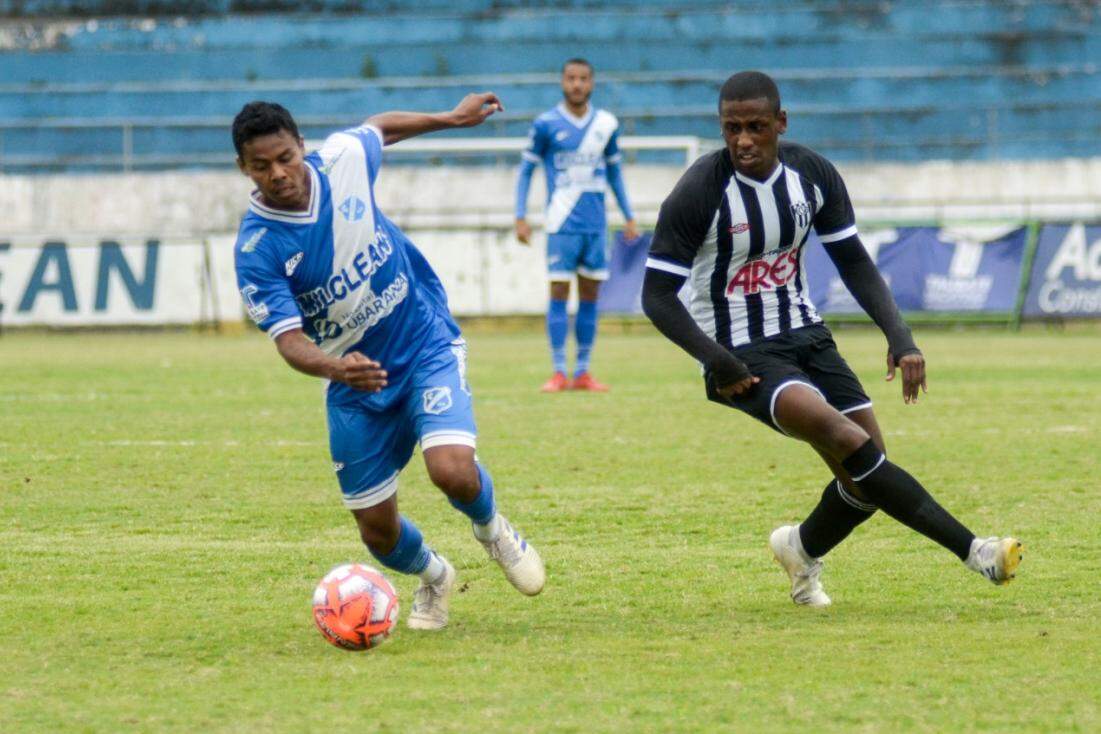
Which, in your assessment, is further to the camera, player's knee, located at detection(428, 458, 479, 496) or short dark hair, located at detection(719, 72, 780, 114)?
short dark hair, located at detection(719, 72, 780, 114)

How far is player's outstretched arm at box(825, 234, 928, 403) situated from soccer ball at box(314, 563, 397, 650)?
5.99 ft

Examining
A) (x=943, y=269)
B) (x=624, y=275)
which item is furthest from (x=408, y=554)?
(x=943, y=269)

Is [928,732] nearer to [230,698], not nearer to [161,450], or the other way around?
[230,698]

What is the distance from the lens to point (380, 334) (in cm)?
550

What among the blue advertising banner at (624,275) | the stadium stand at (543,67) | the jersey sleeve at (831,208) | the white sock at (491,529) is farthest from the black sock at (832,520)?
the stadium stand at (543,67)

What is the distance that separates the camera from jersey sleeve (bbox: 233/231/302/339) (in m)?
5.20

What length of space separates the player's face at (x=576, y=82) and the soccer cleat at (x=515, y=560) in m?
8.44

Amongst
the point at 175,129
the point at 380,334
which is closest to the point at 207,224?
the point at 175,129

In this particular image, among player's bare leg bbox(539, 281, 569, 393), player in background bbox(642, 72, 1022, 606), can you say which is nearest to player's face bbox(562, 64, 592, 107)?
player's bare leg bbox(539, 281, 569, 393)

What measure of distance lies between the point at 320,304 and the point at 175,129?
20.2 metres

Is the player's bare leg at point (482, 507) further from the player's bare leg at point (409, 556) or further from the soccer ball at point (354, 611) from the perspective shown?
the soccer ball at point (354, 611)

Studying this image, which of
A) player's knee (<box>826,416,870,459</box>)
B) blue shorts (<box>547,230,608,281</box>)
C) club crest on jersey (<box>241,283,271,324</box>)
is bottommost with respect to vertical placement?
blue shorts (<box>547,230,608,281</box>)

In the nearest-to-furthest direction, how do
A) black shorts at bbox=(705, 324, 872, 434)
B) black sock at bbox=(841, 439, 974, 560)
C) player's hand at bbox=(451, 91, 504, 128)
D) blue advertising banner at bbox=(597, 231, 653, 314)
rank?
black sock at bbox=(841, 439, 974, 560) < black shorts at bbox=(705, 324, 872, 434) < player's hand at bbox=(451, 91, 504, 128) < blue advertising banner at bbox=(597, 231, 653, 314)

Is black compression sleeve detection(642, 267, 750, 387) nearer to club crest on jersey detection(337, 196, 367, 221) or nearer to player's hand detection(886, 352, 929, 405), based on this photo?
player's hand detection(886, 352, 929, 405)
